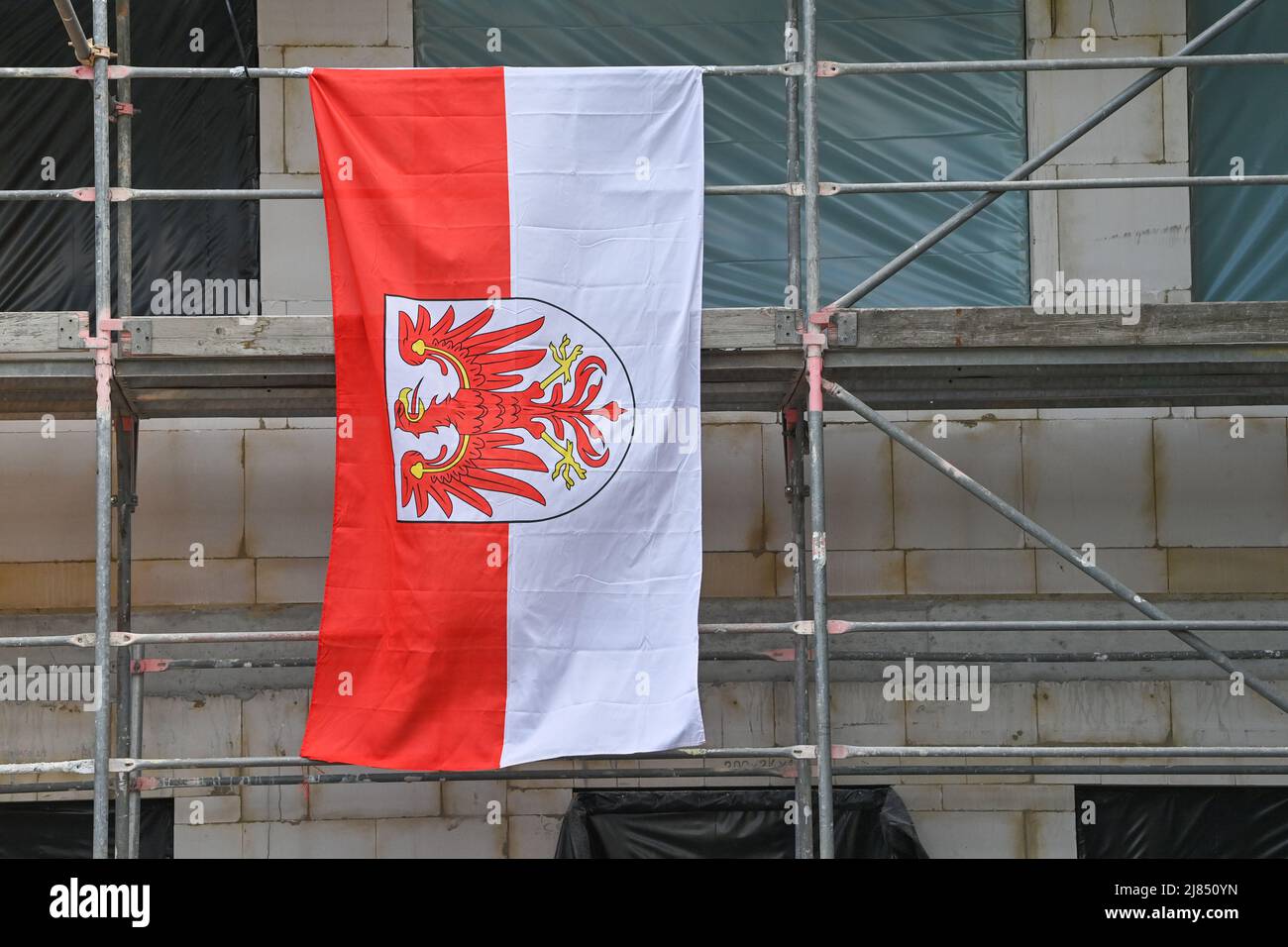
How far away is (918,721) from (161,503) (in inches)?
174

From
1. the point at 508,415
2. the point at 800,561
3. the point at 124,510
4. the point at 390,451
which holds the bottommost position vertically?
the point at 800,561

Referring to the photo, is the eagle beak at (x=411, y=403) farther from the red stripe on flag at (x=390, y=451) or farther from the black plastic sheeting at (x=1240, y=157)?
the black plastic sheeting at (x=1240, y=157)

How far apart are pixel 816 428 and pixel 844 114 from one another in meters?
2.60

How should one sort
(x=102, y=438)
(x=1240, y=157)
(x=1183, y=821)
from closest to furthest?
(x=102, y=438)
(x=1183, y=821)
(x=1240, y=157)

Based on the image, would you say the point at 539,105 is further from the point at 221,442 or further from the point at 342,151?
the point at 221,442

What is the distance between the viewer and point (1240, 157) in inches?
322

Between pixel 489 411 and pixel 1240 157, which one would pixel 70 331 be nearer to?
pixel 489 411

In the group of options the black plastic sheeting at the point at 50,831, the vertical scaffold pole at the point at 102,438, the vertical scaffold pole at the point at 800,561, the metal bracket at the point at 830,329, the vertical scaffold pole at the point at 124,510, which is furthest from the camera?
the black plastic sheeting at the point at 50,831

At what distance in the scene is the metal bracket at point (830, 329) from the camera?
648cm

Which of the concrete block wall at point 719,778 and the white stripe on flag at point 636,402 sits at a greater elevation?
the white stripe on flag at point 636,402

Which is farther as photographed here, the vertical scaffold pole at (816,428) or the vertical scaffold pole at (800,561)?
the vertical scaffold pole at (800,561)

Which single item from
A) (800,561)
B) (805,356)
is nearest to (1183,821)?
(800,561)

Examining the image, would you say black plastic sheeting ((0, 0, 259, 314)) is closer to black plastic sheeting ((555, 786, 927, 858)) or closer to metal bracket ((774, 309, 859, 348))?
metal bracket ((774, 309, 859, 348))

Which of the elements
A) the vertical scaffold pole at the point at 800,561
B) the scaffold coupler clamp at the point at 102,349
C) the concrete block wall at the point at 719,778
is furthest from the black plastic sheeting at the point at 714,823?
the scaffold coupler clamp at the point at 102,349
